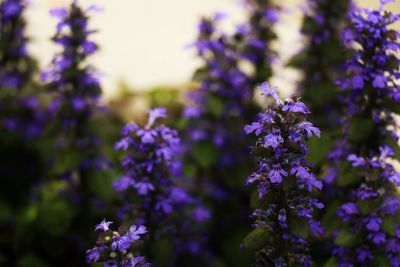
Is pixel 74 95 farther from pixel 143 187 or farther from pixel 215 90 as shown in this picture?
pixel 143 187

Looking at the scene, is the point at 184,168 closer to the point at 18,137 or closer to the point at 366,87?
the point at 18,137

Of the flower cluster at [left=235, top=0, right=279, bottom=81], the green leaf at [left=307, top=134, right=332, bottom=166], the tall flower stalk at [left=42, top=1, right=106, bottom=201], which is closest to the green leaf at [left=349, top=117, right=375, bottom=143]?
the green leaf at [left=307, top=134, right=332, bottom=166]

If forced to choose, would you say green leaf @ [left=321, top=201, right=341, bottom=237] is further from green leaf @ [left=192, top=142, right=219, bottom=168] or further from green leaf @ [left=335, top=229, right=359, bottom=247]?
green leaf @ [left=192, top=142, right=219, bottom=168]

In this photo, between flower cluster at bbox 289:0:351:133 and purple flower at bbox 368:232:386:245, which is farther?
flower cluster at bbox 289:0:351:133

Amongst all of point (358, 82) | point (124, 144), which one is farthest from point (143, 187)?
point (358, 82)

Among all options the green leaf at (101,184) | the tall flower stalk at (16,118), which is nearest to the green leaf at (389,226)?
the green leaf at (101,184)

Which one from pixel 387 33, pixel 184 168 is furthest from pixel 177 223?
pixel 387 33

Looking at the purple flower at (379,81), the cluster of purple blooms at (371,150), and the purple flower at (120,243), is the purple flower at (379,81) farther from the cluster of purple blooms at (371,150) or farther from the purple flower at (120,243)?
the purple flower at (120,243)
